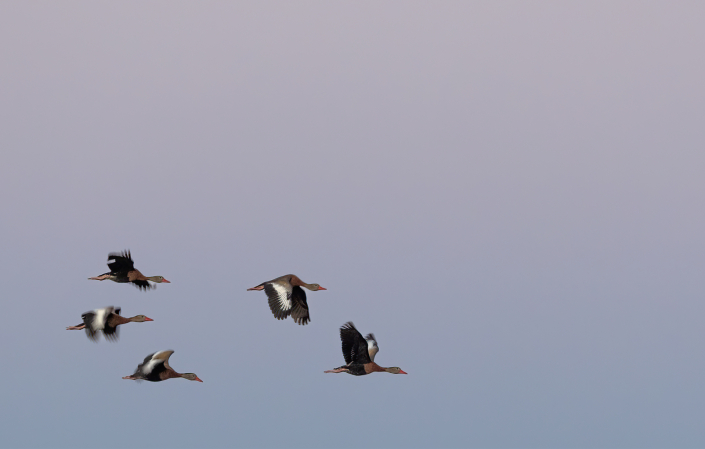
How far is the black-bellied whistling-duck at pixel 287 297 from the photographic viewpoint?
23.8 m

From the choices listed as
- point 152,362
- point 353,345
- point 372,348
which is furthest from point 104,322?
point 372,348

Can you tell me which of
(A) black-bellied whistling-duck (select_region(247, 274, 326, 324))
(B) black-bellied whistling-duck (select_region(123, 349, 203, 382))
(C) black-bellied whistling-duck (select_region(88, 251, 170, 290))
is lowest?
(B) black-bellied whistling-duck (select_region(123, 349, 203, 382))

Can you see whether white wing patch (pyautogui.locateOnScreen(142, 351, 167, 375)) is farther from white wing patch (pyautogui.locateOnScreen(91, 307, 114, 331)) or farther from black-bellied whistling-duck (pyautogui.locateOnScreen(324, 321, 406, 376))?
black-bellied whistling-duck (pyautogui.locateOnScreen(324, 321, 406, 376))

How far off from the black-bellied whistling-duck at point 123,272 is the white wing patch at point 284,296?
12.0ft

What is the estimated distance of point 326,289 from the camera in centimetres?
2530

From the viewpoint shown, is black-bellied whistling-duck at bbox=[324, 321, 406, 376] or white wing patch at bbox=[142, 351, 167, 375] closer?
white wing patch at bbox=[142, 351, 167, 375]

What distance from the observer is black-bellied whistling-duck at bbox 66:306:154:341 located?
21.8 metres

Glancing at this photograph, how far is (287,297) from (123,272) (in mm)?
4550

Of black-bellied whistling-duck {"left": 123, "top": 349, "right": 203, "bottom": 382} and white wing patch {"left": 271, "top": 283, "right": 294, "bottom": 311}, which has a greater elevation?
white wing patch {"left": 271, "top": 283, "right": 294, "bottom": 311}

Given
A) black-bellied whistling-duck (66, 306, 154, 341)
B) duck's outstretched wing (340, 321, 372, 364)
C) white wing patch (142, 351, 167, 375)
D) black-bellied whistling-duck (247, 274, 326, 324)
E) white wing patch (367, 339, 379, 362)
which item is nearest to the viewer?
black-bellied whistling-duck (66, 306, 154, 341)

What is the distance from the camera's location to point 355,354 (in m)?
23.3

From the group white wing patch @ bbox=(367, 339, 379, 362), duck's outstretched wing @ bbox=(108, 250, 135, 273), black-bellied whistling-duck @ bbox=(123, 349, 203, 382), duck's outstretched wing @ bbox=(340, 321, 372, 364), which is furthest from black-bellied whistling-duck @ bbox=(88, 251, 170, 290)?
white wing patch @ bbox=(367, 339, 379, 362)

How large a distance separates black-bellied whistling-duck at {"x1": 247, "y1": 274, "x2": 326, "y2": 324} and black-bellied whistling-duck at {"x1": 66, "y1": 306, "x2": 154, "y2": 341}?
11.8ft

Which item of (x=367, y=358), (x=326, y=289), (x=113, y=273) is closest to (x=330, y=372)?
(x=367, y=358)
